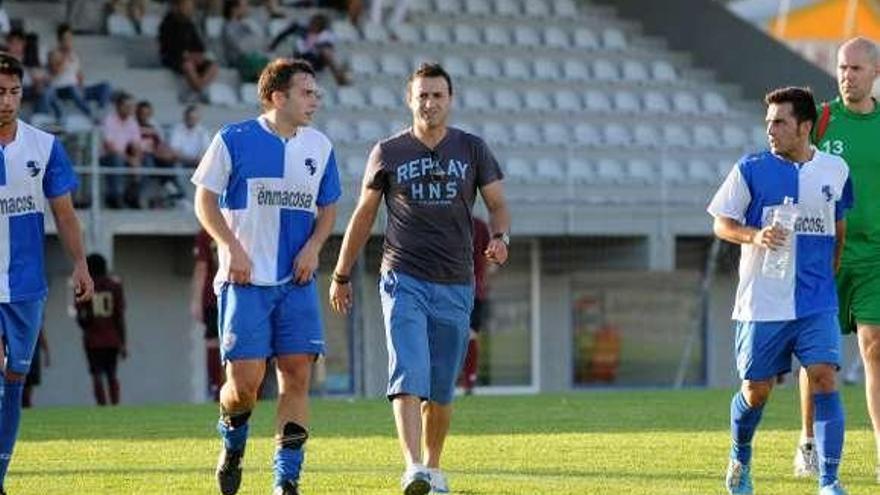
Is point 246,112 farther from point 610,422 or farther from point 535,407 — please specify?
point 610,422

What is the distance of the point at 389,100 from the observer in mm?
31750

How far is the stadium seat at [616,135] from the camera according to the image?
108 ft

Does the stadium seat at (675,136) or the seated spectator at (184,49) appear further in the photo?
the stadium seat at (675,136)

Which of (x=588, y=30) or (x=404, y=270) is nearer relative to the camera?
(x=404, y=270)

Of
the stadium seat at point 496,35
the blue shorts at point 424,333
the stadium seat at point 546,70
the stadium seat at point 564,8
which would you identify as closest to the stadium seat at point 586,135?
the stadium seat at point 546,70

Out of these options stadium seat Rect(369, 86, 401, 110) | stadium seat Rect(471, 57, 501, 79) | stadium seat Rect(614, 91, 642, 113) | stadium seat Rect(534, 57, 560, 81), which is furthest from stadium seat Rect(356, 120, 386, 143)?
stadium seat Rect(614, 91, 642, 113)

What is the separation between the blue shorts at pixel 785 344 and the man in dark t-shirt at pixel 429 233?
1233 millimetres

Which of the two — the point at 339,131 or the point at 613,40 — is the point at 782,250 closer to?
the point at 339,131

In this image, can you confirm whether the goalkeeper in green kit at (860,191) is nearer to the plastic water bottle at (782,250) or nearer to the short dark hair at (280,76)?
the plastic water bottle at (782,250)

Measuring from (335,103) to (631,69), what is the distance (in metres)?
5.47

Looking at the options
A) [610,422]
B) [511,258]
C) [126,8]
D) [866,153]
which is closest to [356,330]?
[511,258]

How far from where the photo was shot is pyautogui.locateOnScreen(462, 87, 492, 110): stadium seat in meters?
32.4

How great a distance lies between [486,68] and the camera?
110ft

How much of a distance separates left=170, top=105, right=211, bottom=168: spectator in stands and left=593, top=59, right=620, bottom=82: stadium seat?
8598mm
